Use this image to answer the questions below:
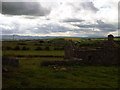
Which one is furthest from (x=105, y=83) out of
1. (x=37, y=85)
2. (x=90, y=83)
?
(x=37, y=85)

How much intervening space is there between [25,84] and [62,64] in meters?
12.6

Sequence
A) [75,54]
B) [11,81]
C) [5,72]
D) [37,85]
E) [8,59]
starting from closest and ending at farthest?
[37,85], [11,81], [5,72], [8,59], [75,54]

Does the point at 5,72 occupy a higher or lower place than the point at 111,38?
lower

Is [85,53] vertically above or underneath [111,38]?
underneath

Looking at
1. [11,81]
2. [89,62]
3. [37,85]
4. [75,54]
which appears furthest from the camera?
[75,54]

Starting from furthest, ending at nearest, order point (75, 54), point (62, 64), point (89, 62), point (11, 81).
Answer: point (75, 54), point (89, 62), point (62, 64), point (11, 81)

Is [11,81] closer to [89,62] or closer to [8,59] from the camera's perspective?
[8,59]

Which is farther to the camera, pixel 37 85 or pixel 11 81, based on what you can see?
pixel 11 81

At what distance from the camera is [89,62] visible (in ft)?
98.6

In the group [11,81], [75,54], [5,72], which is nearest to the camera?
A: [11,81]

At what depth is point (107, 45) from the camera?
29422 mm

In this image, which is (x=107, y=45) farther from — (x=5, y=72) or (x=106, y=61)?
(x=5, y=72)

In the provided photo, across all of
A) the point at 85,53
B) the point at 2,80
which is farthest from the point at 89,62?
the point at 2,80

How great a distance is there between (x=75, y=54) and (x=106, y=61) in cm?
569
